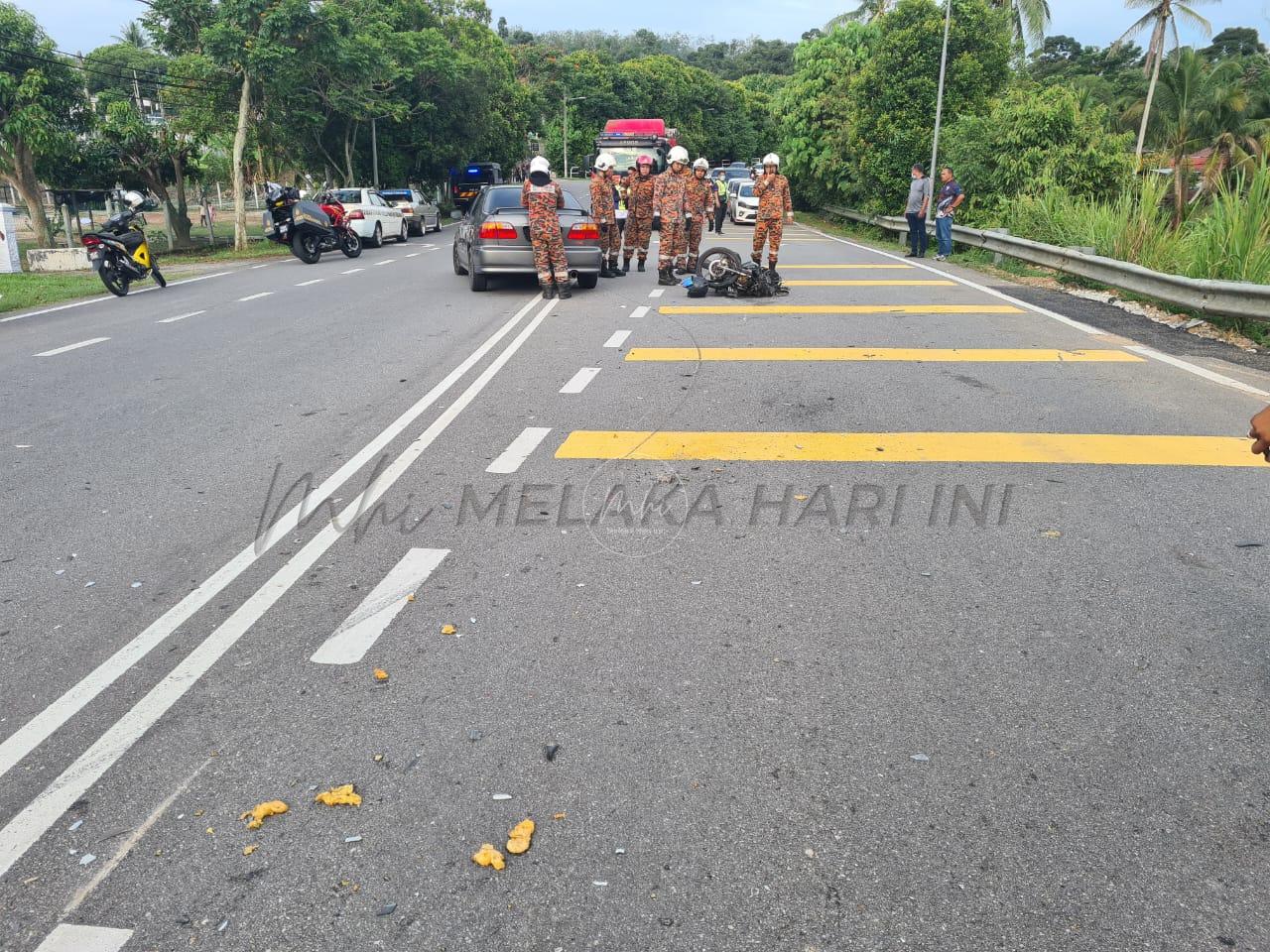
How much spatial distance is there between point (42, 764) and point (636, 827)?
72.9 inches

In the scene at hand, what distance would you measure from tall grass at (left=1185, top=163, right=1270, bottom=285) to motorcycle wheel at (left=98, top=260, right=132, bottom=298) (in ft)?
52.1

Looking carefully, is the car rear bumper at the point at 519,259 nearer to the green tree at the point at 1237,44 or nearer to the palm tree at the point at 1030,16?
the palm tree at the point at 1030,16

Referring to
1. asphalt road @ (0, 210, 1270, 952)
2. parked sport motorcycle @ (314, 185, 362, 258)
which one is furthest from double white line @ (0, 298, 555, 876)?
parked sport motorcycle @ (314, 185, 362, 258)

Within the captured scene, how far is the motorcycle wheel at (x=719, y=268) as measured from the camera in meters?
14.3

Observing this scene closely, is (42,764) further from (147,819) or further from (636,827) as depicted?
(636,827)

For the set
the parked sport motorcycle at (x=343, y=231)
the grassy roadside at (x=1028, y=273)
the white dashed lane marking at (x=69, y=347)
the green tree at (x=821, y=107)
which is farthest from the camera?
the green tree at (x=821, y=107)

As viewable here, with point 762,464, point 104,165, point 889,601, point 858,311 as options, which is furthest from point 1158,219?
point 104,165

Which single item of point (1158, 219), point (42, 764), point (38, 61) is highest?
point (38, 61)

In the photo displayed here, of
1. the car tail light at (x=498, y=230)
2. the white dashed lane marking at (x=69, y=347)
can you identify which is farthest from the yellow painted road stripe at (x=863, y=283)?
the white dashed lane marking at (x=69, y=347)

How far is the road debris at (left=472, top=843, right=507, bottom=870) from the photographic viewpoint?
2750mm

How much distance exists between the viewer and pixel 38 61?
98.2 feet

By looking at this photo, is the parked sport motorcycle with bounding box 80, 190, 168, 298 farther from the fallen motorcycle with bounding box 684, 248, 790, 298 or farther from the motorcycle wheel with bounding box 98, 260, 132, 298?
the fallen motorcycle with bounding box 684, 248, 790, 298

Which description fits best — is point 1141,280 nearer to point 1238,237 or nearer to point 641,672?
point 1238,237

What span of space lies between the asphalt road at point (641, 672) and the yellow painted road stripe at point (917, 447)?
0.04m
